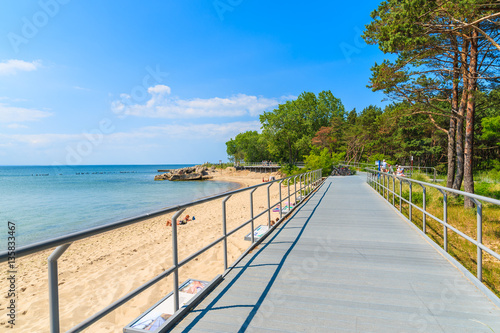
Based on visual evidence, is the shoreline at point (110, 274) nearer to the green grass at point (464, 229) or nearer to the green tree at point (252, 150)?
the green grass at point (464, 229)

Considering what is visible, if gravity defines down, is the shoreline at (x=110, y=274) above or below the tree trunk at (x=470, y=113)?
below

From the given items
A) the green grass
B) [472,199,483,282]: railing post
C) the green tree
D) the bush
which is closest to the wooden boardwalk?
[472,199,483,282]: railing post

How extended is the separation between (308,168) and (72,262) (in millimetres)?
20180

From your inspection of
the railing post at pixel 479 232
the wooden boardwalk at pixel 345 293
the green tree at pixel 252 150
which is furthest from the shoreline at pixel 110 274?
the green tree at pixel 252 150

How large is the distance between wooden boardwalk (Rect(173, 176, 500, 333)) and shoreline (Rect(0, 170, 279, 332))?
2.62 m

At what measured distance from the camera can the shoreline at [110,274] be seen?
4.89 metres

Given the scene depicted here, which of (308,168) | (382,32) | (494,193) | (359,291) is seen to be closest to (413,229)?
(359,291)

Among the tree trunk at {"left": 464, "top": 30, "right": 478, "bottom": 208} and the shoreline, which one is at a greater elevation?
the tree trunk at {"left": 464, "top": 30, "right": 478, "bottom": 208}

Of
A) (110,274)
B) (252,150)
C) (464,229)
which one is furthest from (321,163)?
(252,150)

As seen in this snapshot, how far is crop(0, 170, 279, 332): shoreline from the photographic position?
16.0ft

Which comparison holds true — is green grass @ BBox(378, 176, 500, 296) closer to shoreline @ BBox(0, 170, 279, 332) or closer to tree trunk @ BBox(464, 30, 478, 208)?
tree trunk @ BBox(464, 30, 478, 208)

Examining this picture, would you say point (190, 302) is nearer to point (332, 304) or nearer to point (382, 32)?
point (332, 304)

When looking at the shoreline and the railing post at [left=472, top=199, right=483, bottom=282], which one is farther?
the shoreline

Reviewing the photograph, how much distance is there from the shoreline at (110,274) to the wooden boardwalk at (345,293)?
262 centimetres
